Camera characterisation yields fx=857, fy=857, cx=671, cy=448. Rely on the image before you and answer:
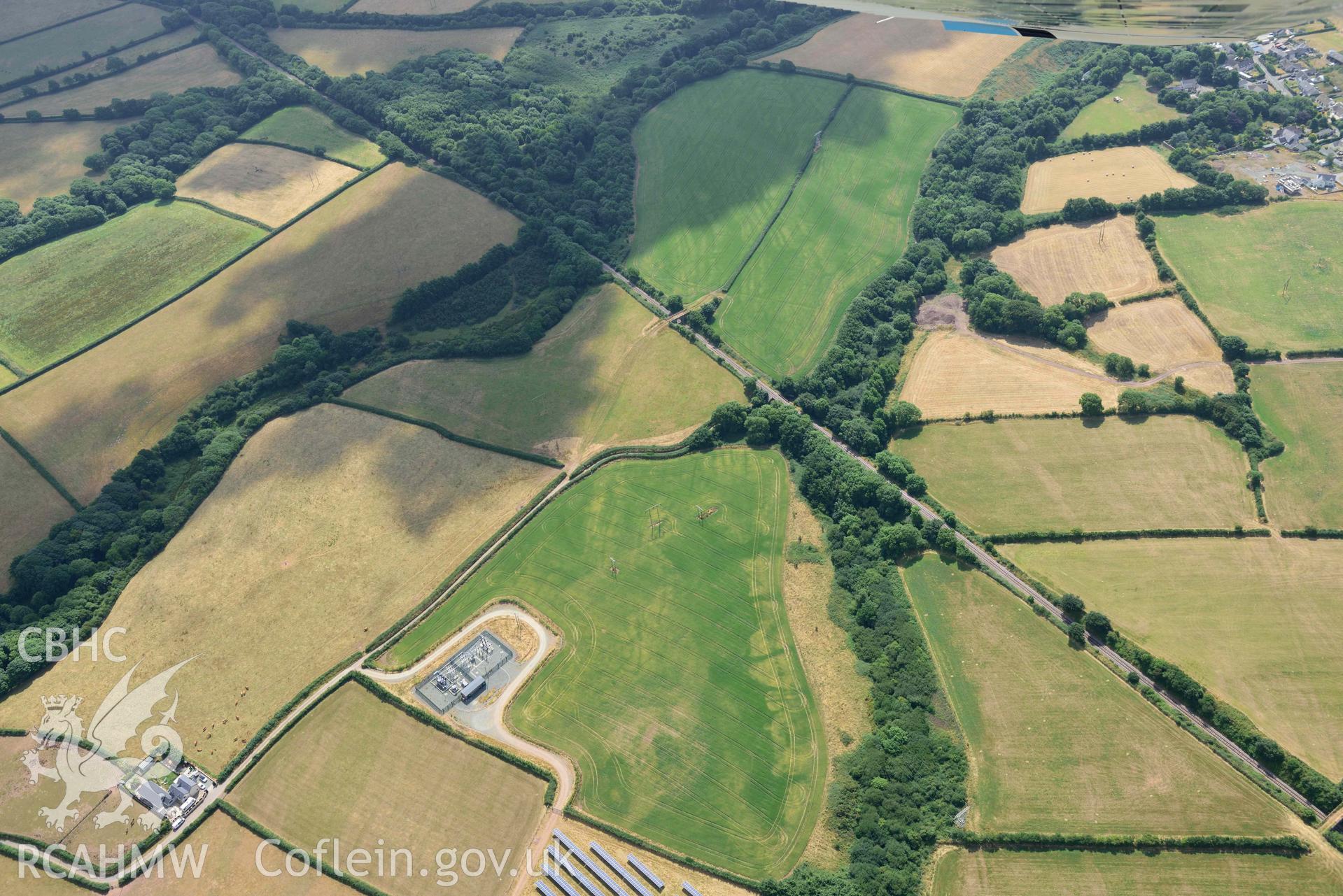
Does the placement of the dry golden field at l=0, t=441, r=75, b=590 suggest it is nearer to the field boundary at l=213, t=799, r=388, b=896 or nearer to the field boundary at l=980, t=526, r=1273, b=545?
the field boundary at l=213, t=799, r=388, b=896

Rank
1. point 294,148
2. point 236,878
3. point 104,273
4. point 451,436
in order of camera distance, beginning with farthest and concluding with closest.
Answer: point 294,148 < point 104,273 < point 451,436 < point 236,878

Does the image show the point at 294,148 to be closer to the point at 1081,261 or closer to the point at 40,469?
the point at 40,469

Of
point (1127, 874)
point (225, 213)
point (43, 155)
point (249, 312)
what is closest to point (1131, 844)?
point (1127, 874)

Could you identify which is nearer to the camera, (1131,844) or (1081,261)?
(1131,844)

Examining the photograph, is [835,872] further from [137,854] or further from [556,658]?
[137,854]

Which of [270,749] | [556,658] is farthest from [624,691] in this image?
[270,749]

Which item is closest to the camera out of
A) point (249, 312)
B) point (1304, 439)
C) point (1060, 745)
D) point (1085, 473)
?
point (1060, 745)

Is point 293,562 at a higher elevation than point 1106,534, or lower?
higher
